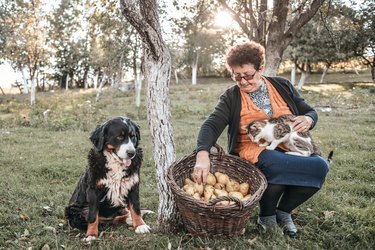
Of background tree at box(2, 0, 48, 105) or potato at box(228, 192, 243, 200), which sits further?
background tree at box(2, 0, 48, 105)

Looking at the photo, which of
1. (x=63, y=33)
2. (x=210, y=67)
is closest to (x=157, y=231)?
(x=63, y=33)

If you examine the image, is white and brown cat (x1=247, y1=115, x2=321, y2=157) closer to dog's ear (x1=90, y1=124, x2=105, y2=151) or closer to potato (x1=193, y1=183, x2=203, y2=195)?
potato (x1=193, y1=183, x2=203, y2=195)

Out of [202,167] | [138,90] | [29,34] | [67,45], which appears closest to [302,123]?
[202,167]

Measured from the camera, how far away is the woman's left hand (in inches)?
152

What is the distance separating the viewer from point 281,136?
151 inches

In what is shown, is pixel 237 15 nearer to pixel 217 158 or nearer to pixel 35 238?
pixel 217 158

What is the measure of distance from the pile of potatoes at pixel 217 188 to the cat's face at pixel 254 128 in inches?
20.6

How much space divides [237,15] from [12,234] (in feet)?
18.1

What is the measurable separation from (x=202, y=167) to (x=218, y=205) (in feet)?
1.56

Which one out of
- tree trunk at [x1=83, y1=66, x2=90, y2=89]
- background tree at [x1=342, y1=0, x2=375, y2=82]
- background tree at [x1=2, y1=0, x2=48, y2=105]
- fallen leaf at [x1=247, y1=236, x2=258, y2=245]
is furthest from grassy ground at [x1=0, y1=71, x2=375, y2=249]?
tree trunk at [x1=83, y1=66, x2=90, y2=89]

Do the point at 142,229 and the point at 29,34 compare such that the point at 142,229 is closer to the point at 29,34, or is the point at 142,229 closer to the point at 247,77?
the point at 247,77

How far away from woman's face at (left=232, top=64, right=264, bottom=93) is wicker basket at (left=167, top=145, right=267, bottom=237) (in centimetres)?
76

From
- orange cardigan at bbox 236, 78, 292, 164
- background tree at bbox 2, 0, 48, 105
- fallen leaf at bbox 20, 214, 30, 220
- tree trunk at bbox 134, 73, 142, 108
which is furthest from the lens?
background tree at bbox 2, 0, 48, 105

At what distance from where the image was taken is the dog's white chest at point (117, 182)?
151 inches
